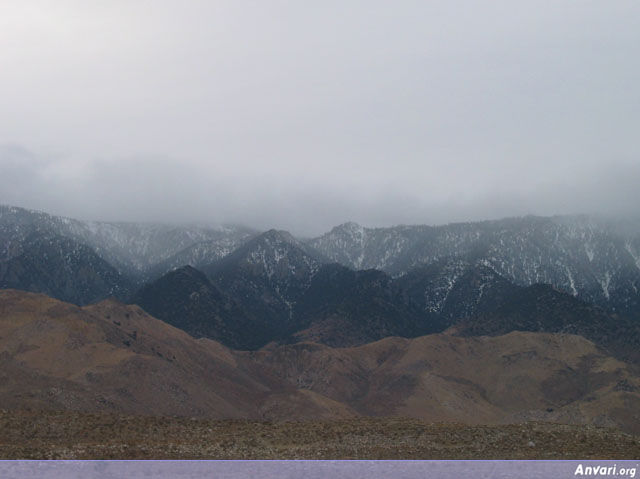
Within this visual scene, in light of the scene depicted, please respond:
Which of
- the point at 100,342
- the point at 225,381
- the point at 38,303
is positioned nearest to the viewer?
the point at 100,342

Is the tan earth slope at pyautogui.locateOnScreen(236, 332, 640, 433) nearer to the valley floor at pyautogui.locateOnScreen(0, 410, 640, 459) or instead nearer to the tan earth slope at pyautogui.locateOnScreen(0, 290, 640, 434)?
the tan earth slope at pyautogui.locateOnScreen(0, 290, 640, 434)

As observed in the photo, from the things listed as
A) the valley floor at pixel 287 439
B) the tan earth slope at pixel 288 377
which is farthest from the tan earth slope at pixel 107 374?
the valley floor at pixel 287 439

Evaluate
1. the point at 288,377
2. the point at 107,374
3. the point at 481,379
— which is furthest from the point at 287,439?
the point at 288,377

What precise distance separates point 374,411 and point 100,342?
5840 cm

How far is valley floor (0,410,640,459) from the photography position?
47.9 meters

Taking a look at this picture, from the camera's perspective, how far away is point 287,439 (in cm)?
5281

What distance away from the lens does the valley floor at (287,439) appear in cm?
4788

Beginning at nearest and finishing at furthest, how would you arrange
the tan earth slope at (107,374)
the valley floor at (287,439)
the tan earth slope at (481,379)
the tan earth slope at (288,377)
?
the valley floor at (287,439)
the tan earth slope at (107,374)
the tan earth slope at (288,377)
the tan earth slope at (481,379)

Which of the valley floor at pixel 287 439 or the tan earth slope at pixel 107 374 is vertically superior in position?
Answer: the valley floor at pixel 287 439

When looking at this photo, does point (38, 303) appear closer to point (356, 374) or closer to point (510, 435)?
point (356, 374)

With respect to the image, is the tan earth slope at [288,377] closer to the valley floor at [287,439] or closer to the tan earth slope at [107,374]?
the tan earth slope at [107,374]

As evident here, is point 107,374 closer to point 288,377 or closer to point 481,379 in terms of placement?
point 288,377

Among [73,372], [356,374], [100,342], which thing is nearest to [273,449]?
[73,372]
